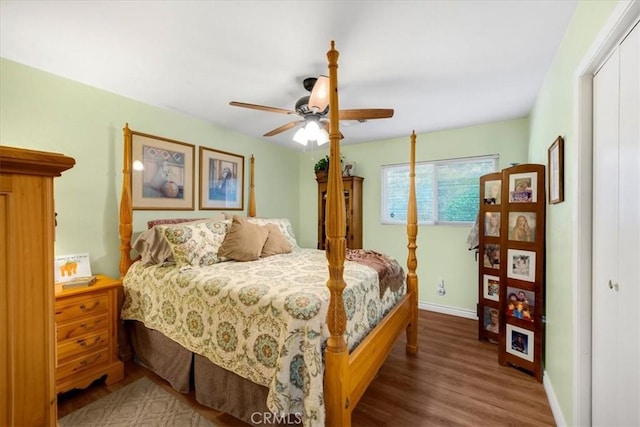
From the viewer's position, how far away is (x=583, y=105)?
139 centimetres

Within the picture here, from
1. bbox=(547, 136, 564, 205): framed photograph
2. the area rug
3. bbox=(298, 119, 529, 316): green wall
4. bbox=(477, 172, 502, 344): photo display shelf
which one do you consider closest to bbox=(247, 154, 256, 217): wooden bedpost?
bbox=(298, 119, 529, 316): green wall

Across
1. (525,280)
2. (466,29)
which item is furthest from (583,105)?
(525,280)

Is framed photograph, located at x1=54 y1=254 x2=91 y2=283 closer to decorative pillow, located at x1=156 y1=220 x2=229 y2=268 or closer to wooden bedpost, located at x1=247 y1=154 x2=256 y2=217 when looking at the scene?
decorative pillow, located at x1=156 y1=220 x2=229 y2=268

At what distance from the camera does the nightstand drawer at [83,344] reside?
74.9 inches

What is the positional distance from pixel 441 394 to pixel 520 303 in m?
1.00

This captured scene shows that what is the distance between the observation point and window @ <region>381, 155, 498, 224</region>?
3.42 meters

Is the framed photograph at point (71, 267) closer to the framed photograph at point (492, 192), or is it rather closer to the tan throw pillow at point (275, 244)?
the tan throw pillow at point (275, 244)

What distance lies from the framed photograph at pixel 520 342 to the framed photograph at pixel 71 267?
11.5 ft

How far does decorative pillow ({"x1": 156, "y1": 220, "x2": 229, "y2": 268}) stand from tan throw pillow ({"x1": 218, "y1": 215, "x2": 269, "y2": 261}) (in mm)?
71

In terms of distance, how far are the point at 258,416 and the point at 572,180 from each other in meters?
2.20

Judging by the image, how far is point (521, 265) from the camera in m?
2.28

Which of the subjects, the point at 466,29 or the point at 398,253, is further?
the point at 398,253

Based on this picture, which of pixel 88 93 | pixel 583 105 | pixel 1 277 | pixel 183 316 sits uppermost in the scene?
pixel 88 93

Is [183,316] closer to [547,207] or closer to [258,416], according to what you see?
[258,416]
